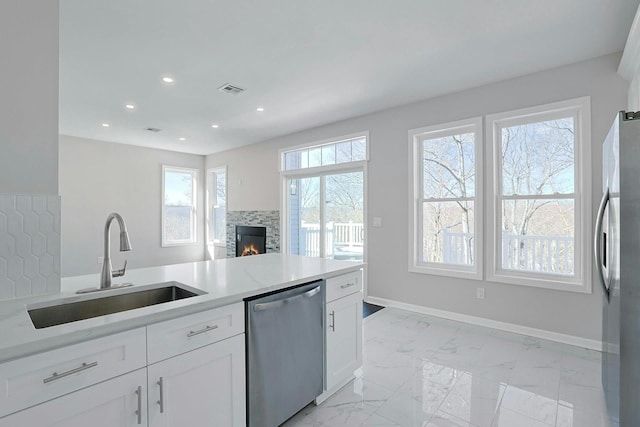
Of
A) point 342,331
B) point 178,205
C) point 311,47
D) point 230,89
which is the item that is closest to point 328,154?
point 230,89

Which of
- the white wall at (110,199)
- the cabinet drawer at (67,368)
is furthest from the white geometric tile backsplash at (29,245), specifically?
the white wall at (110,199)

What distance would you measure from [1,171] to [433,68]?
3343mm

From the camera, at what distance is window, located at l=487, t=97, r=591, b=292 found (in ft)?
9.68

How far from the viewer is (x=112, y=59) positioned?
9.48 ft

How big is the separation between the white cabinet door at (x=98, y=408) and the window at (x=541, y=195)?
341 cm

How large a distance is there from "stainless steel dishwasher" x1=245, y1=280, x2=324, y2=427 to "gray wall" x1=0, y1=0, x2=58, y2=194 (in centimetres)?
127

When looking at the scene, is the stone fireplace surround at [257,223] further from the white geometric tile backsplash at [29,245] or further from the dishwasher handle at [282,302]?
the white geometric tile backsplash at [29,245]

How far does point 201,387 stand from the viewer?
1354mm

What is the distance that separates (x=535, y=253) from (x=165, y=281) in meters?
3.46

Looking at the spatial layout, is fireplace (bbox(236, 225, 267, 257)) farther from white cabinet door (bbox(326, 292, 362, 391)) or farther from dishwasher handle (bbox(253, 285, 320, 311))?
dishwasher handle (bbox(253, 285, 320, 311))

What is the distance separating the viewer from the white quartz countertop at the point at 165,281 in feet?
3.22

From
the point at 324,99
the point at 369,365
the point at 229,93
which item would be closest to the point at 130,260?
the point at 229,93

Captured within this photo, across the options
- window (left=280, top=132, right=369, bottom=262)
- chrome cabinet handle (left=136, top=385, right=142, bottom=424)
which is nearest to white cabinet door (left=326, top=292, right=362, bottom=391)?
chrome cabinet handle (left=136, top=385, right=142, bottom=424)

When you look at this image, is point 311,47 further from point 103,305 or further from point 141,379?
point 141,379
